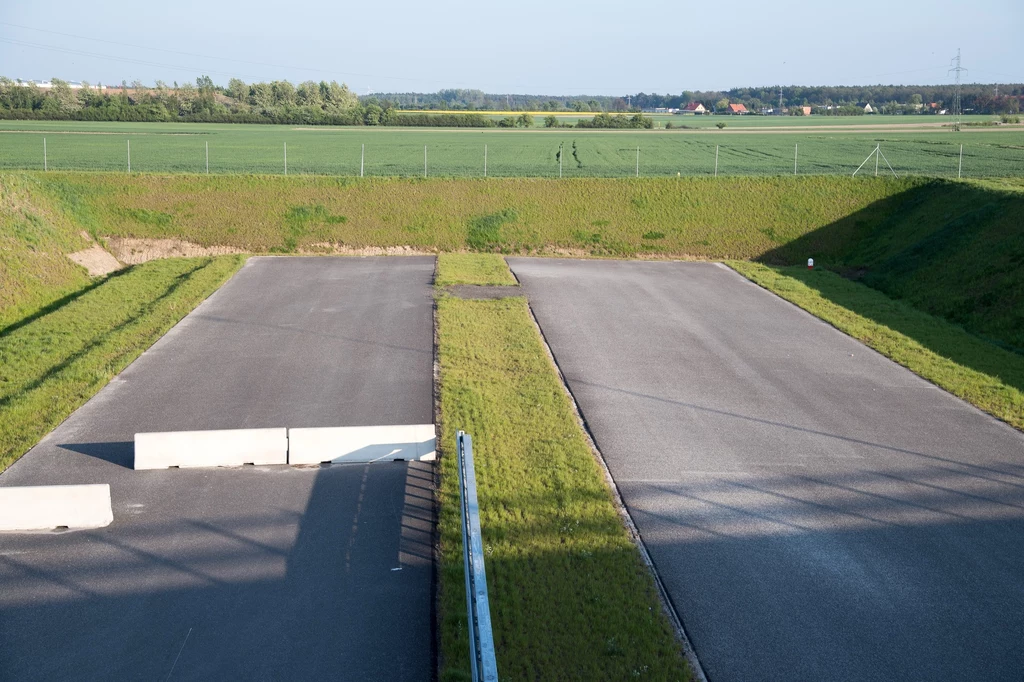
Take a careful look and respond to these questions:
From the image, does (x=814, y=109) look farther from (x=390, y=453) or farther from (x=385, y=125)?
(x=390, y=453)

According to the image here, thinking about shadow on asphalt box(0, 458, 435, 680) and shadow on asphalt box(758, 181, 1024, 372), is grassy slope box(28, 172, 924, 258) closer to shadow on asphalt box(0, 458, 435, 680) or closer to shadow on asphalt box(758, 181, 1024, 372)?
shadow on asphalt box(758, 181, 1024, 372)

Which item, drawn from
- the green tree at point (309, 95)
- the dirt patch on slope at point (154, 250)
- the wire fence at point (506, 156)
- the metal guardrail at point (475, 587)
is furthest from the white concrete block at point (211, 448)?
the green tree at point (309, 95)

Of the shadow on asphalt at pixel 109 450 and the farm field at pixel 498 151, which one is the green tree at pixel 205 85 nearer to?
the farm field at pixel 498 151

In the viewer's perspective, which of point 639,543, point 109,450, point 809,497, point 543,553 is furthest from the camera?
point 109,450

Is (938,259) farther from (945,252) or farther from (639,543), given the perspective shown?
(639,543)

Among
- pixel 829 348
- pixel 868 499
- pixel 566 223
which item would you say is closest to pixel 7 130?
pixel 566 223

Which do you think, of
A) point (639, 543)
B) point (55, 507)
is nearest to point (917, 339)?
point (639, 543)
